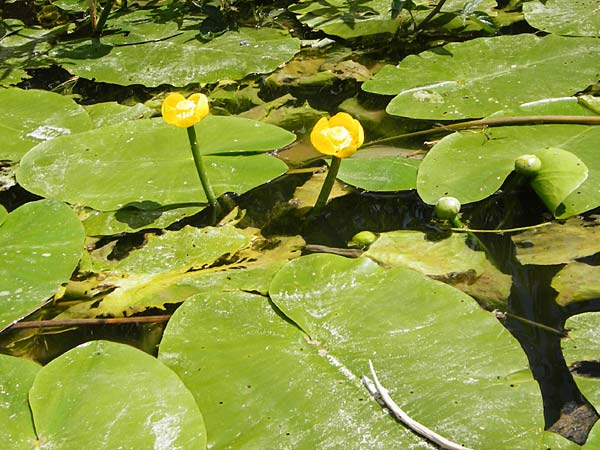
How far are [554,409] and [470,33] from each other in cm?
214

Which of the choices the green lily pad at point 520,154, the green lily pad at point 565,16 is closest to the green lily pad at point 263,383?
the green lily pad at point 520,154

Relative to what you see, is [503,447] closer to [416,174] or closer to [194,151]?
[416,174]

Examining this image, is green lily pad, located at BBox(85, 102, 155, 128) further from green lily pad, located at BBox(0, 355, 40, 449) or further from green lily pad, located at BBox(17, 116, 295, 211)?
green lily pad, located at BBox(0, 355, 40, 449)

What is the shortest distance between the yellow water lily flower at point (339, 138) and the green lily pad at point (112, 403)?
2.20ft

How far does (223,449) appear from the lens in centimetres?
114

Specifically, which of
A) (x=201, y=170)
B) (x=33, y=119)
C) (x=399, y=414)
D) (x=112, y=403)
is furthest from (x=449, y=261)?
(x=33, y=119)

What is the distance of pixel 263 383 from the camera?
1.24 meters

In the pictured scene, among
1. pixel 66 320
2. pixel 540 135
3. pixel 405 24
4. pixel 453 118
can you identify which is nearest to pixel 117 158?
pixel 66 320

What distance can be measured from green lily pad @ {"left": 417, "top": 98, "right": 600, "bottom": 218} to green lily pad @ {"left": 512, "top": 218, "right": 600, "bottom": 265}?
5 cm

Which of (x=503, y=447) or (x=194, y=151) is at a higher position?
(x=194, y=151)

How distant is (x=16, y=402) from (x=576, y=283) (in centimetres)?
124

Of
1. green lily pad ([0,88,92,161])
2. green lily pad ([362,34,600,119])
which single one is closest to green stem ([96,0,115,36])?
green lily pad ([0,88,92,161])

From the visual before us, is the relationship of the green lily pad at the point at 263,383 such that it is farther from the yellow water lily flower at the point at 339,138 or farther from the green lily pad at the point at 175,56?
the green lily pad at the point at 175,56

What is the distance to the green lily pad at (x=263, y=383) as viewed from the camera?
44.9 inches
